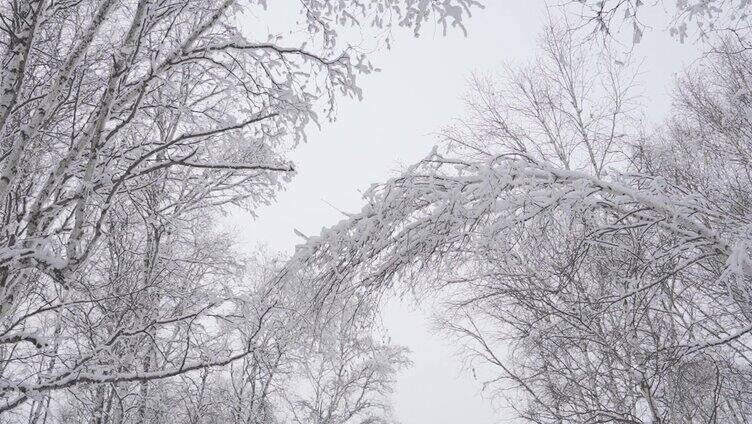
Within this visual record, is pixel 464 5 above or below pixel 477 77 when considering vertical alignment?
below

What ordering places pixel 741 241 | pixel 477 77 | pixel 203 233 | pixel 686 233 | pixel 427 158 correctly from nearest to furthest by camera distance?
pixel 741 241
pixel 686 233
pixel 427 158
pixel 477 77
pixel 203 233

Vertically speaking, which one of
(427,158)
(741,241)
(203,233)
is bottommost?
(741,241)

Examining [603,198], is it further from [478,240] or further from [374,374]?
[374,374]

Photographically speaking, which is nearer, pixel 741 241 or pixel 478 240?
pixel 741 241

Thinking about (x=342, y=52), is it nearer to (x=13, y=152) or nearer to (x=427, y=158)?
(x=427, y=158)

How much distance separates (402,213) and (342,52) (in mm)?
Result: 1373

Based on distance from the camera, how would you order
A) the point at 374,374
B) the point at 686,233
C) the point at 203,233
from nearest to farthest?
the point at 686,233 < the point at 203,233 < the point at 374,374

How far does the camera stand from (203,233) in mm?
9055

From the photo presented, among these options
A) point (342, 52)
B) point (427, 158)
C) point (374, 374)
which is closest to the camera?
point (427, 158)

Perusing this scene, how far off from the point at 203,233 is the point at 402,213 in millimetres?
7187

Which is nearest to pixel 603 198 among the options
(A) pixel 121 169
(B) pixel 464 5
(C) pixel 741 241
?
(C) pixel 741 241

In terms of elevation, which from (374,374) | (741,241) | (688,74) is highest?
(688,74)

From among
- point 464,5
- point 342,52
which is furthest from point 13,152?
point 464,5

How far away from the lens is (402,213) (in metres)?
2.95
